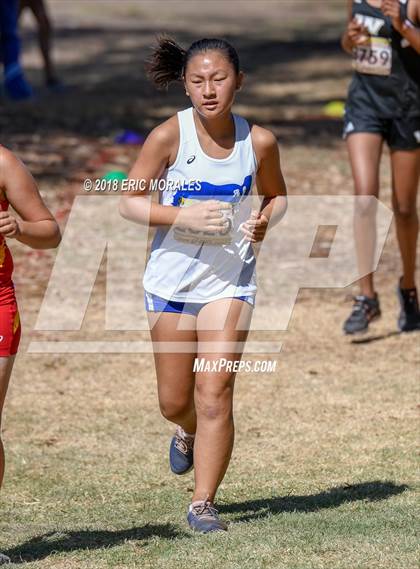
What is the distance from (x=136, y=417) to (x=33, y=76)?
1401cm

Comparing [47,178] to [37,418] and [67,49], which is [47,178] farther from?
[67,49]

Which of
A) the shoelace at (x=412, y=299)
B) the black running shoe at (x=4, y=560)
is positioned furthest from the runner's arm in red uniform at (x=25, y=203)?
the shoelace at (x=412, y=299)

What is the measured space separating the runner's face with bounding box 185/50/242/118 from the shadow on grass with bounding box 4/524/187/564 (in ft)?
5.86

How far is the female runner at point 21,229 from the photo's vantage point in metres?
4.84

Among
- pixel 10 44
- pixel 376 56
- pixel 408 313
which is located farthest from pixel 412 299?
pixel 10 44

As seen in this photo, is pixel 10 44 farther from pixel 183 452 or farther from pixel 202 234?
pixel 202 234

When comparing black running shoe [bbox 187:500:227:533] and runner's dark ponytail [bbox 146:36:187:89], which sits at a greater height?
runner's dark ponytail [bbox 146:36:187:89]

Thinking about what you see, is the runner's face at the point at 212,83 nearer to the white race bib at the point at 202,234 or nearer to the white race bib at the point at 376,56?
the white race bib at the point at 202,234

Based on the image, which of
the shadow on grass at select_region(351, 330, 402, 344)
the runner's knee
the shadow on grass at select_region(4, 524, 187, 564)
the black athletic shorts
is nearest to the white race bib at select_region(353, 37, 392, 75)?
the black athletic shorts

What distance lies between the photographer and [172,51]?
5.59 metres

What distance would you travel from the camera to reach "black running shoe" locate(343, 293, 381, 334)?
8.94 metres

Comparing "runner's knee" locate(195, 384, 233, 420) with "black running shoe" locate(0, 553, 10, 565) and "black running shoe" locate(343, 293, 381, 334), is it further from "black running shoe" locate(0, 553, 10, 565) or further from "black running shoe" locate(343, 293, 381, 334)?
"black running shoe" locate(343, 293, 381, 334)

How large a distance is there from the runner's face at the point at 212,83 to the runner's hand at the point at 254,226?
455 millimetres

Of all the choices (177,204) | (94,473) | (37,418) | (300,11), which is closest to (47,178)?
(37,418)
